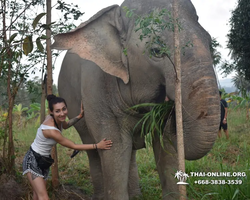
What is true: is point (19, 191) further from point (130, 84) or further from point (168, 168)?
point (130, 84)

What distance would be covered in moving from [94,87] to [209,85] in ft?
4.49

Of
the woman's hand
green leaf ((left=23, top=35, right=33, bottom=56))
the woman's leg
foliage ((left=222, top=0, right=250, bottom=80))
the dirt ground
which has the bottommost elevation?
the dirt ground

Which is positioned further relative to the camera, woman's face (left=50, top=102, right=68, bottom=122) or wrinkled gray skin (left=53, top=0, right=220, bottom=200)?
woman's face (left=50, top=102, right=68, bottom=122)

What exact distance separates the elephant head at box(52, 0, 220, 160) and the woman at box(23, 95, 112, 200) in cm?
54

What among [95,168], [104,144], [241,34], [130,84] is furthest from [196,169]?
[241,34]

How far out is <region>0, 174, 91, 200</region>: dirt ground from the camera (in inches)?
169

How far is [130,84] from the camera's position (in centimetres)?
341

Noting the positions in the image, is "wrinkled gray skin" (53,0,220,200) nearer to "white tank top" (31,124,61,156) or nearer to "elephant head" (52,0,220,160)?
"elephant head" (52,0,220,160)

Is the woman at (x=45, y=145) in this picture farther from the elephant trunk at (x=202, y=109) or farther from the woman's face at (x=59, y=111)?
the elephant trunk at (x=202, y=109)

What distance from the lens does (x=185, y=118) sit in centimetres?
284

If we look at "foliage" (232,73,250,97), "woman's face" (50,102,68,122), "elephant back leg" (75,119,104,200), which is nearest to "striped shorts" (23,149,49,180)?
"woman's face" (50,102,68,122)

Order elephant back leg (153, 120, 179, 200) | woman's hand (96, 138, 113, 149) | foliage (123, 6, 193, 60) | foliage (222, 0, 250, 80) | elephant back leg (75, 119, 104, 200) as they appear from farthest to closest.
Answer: foliage (222, 0, 250, 80) < elephant back leg (75, 119, 104, 200) < elephant back leg (153, 120, 179, 200) < woman's hand (96, 138, 113, 149) < foliage (123, 6, 193, 60)

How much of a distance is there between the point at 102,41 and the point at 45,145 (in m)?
1.10

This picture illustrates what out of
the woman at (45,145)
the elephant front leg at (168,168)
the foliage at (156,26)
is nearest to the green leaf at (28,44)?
the woman at (45,145)
